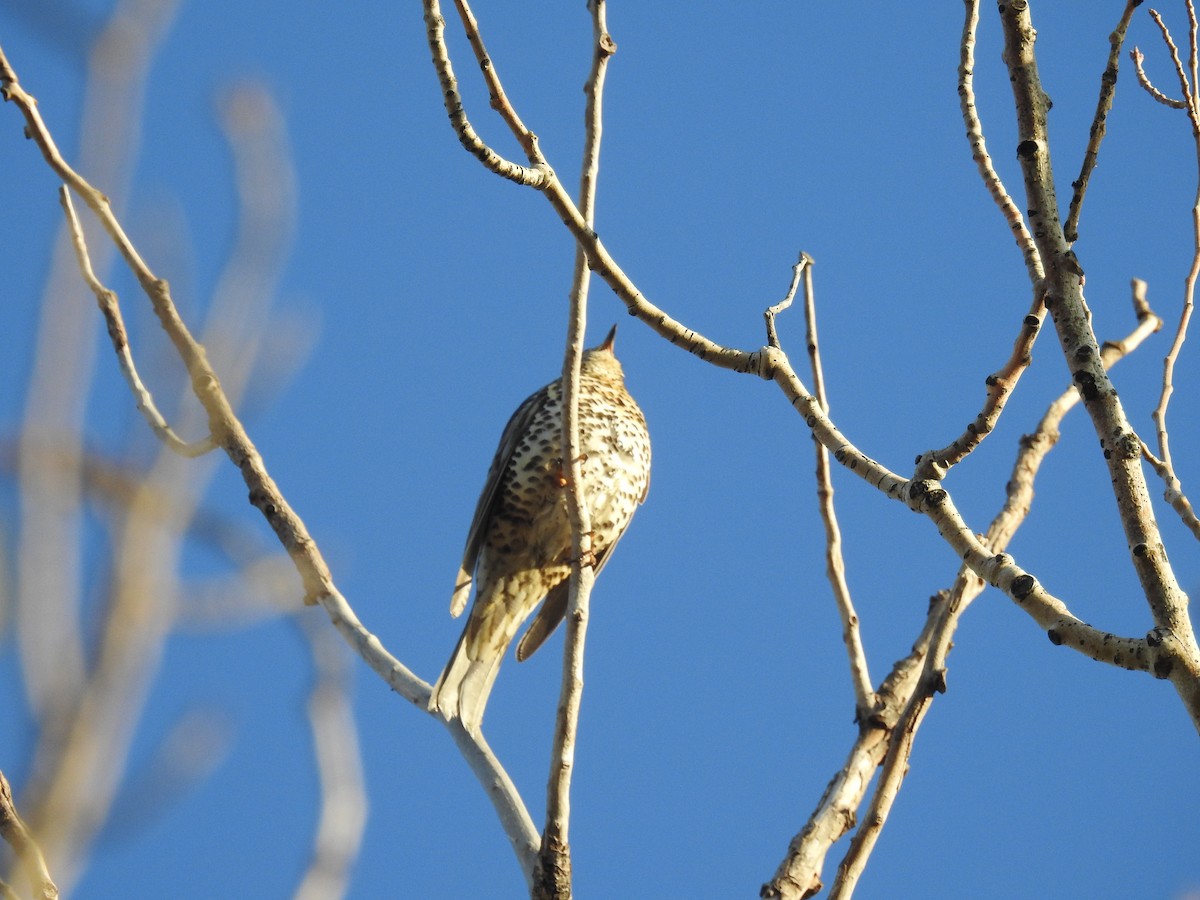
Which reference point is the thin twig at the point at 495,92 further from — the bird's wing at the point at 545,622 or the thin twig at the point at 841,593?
the bird's wing at the point at 545,622

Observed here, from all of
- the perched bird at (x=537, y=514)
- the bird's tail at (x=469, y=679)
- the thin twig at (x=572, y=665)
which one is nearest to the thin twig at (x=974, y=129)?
the thin twig at (x=572, y=665)

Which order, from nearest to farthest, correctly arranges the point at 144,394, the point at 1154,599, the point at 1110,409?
the point at 1154,599, the point at 1110,409, the point at 144,394

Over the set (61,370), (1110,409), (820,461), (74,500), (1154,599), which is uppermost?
(820,461)

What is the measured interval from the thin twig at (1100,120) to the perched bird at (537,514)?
8.84ft

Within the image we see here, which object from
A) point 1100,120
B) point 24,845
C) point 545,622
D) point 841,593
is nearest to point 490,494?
point 545,622

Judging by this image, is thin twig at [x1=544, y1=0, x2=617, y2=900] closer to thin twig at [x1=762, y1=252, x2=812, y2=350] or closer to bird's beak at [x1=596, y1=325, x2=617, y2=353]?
thin twig at [x1=762, y1=252, x2=812, y2=350]

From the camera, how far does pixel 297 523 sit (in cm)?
363

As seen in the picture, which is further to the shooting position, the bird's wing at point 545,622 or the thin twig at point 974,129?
the bird's wing at point 545,622

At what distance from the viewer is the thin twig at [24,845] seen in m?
1.60

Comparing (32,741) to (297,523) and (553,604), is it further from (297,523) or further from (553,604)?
(553,604)

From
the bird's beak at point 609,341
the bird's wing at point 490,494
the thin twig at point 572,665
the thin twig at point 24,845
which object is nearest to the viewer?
the thin twig at point 24,845

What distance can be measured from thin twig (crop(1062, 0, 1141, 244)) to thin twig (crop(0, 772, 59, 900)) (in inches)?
72.1

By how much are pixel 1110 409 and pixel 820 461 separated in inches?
62.1

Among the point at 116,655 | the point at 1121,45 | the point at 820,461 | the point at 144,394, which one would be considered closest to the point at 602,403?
the point at 820,461
